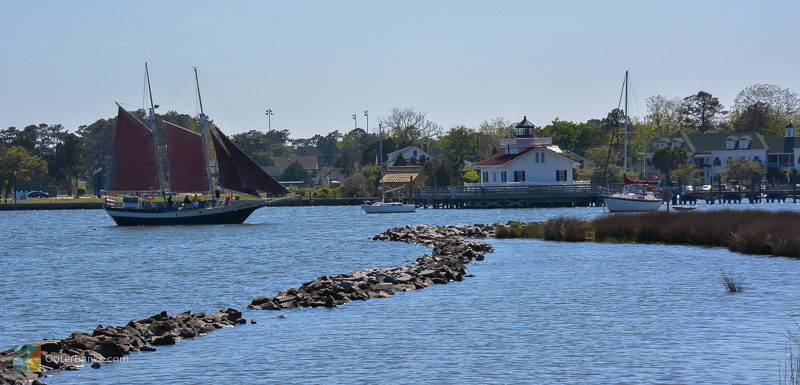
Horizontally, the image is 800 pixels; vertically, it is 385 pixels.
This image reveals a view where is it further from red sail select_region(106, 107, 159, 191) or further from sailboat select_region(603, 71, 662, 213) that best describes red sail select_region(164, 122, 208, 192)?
sailboat select_region(603, 71, 662, 213)

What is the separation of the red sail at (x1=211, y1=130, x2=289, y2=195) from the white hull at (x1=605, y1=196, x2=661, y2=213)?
1085 inches

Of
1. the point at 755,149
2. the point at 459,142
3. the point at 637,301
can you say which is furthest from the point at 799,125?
the point at 637,301

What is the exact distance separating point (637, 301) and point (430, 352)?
919 centimetres

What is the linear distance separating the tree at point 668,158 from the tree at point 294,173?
205ft

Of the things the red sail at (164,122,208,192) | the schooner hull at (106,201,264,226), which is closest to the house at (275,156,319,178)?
the schooner hull at (106,201,264,226)

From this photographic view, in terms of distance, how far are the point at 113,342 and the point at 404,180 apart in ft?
359

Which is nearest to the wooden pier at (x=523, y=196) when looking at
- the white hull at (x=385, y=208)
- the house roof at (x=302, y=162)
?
the white hull at (x=385, y=208)

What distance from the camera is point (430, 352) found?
21625 mm

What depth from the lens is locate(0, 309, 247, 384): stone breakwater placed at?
19.7m

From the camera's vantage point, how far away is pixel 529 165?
359 ft

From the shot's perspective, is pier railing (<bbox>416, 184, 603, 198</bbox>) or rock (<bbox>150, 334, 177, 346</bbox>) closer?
rock (<bbox>150, 334, 177, 346</bbox>)

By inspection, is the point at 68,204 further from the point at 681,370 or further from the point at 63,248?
the point at 681,370

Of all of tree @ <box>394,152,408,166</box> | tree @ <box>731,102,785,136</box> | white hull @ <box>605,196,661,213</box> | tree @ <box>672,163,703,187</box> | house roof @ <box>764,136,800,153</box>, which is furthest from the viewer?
tree @ <box>731,102,785,136</box>

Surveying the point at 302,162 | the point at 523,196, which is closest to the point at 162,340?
the point at 523,196
